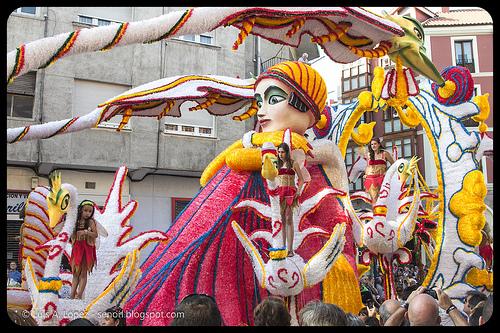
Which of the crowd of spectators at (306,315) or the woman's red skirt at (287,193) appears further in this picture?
the woman's red skirt at (287,193)

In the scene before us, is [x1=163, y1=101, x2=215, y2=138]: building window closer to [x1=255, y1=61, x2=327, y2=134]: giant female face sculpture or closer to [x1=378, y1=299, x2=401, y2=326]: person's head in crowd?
[x1=255, y1=61, x2=327, y2=134]: giant female face sculpture

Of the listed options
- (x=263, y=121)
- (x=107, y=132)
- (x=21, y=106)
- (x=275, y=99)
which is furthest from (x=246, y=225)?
(x=21, y=106)

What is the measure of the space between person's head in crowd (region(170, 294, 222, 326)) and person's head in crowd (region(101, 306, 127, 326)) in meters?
1.51

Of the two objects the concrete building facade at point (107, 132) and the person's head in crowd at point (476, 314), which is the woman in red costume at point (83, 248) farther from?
the concrete building facade at point (107, 132)

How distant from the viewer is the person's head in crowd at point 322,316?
7.23ft

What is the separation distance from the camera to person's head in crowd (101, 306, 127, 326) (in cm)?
364

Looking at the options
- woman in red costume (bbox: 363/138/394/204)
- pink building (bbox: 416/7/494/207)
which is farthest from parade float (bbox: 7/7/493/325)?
pink building (bbox: 416/7/494/207)

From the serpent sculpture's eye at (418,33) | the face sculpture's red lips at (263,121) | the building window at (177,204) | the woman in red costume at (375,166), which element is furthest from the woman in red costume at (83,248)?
the building window at (177,204)

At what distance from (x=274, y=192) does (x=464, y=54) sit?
12.1m

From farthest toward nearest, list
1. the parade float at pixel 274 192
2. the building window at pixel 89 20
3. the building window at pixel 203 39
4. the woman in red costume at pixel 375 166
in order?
the building window at pixel 203 39 < the building window at pixel 89 20 < the woman in red costume at pixel 375 166 < the parade float at pixel 274 192

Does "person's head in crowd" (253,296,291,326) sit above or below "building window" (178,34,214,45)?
below

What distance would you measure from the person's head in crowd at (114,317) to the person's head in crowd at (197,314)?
1.51 m

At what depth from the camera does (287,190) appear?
3.78 metres

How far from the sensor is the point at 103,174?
9.12 meters
